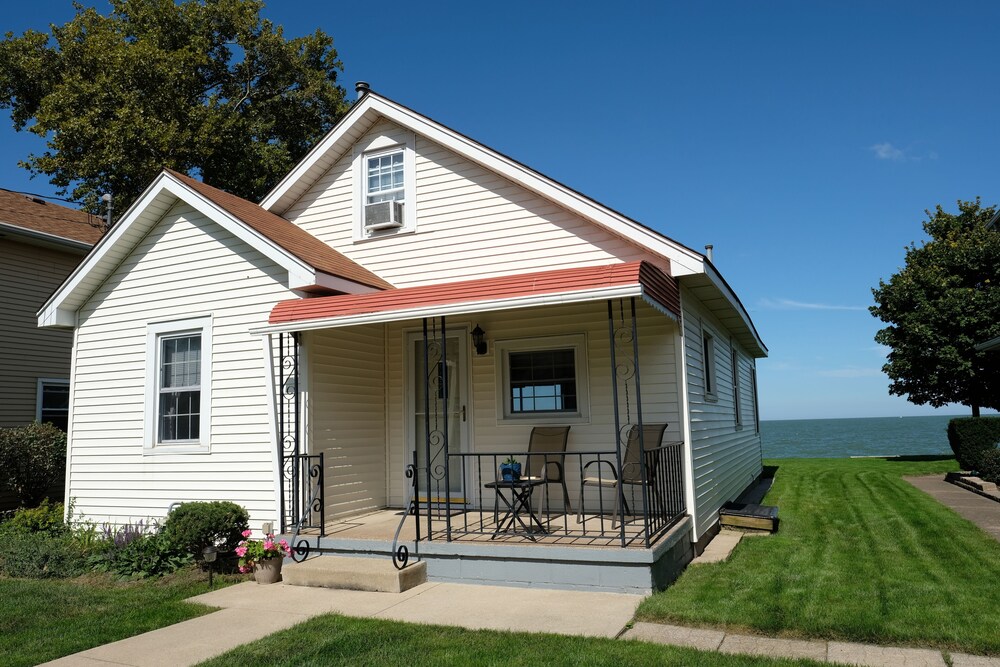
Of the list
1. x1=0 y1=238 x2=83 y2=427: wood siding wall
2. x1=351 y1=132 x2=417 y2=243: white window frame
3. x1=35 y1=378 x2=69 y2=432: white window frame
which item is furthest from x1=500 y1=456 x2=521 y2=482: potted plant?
x1=0 y1=238 x2=83 y2=427: wood siding wall

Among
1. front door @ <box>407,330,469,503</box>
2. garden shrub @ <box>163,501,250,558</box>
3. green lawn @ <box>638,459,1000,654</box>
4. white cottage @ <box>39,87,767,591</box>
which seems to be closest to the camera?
green lawn @ <box>638,459,1000,654</box>

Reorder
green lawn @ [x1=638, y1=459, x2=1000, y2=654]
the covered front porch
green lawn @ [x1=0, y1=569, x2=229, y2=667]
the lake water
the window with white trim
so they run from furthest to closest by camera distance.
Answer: the lake water < the window with white trim < the covered front porch < green lawn @ [x1=0, y1=569, x2=229, y2=667] < green lawn @ [x1=638, y1=459, x2=1000, y2=654]

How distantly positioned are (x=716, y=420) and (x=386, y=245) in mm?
5437

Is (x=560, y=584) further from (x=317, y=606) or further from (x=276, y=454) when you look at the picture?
(x=276, y=454)

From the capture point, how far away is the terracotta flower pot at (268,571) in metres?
7.42

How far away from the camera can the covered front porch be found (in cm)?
730

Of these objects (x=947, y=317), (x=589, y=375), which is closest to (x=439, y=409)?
(x=589, y=375)

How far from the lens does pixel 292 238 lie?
31.5 ft

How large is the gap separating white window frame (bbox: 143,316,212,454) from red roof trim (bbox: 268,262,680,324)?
1.52 m

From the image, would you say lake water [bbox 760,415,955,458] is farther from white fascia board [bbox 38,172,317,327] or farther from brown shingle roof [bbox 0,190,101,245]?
brown shingle roof [bbox 0,190,101,245]

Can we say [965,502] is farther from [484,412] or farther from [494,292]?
[494,292]

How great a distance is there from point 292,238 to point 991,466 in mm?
13328

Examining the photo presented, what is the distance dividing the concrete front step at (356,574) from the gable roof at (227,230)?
10.5 ft

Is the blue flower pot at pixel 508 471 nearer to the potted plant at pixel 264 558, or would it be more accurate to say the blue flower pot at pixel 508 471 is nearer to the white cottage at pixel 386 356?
the white cottage at pixel 386 356
